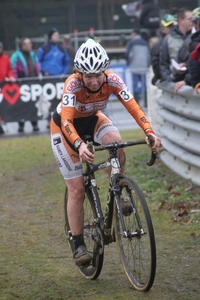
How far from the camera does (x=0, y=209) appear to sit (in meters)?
9.63

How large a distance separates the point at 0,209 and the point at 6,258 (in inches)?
98.3

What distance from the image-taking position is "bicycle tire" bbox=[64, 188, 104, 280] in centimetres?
629

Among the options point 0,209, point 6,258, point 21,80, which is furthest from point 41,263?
point 21,80

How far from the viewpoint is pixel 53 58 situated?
19.1 meters

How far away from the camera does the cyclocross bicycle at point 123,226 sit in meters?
5.60

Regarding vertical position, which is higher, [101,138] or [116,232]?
[101,138]

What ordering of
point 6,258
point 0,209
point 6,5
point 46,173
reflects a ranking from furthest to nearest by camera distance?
point 6,5 < point 46,173 < point 0,209 < point 6,258

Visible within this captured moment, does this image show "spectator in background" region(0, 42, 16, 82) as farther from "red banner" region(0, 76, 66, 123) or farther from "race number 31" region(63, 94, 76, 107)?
"race number 31" region(63, 94, 76, 107)

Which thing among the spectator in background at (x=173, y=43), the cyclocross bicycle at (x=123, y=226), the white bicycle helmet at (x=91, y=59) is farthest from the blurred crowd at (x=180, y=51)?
the cyclocross bicycle at (x=123, y=226)

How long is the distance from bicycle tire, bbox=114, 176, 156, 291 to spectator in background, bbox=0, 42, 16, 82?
12.4 m

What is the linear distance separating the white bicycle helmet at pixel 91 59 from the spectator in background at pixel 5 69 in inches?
471

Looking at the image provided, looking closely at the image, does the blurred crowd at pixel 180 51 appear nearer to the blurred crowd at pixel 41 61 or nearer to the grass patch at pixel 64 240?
the grass patch at pixel 64 240

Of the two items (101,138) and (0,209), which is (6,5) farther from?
(101,138)

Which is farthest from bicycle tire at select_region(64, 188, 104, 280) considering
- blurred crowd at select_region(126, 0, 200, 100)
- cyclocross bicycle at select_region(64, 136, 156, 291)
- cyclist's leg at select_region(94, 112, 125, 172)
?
blurred crowd at select_region(126, 0, 200, 100)
